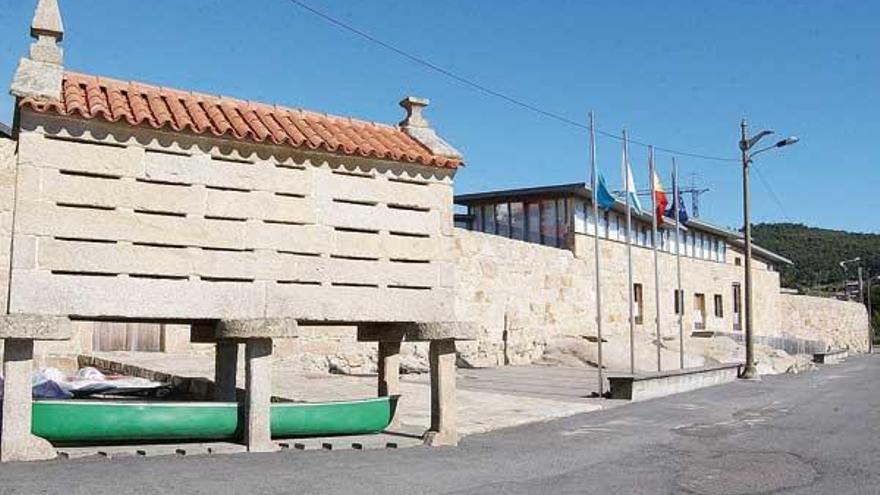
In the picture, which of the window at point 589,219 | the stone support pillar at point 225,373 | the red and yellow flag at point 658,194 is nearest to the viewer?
the stone support pillar at point 225,373

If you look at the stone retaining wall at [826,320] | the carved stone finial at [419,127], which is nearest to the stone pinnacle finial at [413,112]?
the carved stone finial at [419,127]

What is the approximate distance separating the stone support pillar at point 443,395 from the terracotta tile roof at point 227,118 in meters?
2.26

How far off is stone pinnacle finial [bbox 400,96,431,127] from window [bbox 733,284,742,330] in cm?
4182

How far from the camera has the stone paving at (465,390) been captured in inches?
513

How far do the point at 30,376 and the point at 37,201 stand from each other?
1.67m

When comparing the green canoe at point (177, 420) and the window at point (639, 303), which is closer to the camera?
the green canoe at point (177, 420)

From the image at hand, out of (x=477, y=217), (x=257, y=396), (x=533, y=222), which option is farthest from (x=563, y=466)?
(x=477, y=217)

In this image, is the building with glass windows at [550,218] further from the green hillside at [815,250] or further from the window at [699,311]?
the green hillside at [815,250]

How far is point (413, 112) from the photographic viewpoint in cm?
1153

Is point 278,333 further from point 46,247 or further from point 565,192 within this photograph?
point 565,192

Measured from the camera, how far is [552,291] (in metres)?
29.6

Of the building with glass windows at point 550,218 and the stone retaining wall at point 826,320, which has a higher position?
the building with glass windows at point 550,218

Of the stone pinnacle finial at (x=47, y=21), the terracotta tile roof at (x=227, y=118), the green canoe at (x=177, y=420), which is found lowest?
the green canoe at (x=177, y=420)

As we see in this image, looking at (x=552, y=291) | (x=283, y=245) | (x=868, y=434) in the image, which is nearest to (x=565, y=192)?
(x=552, y=291)
